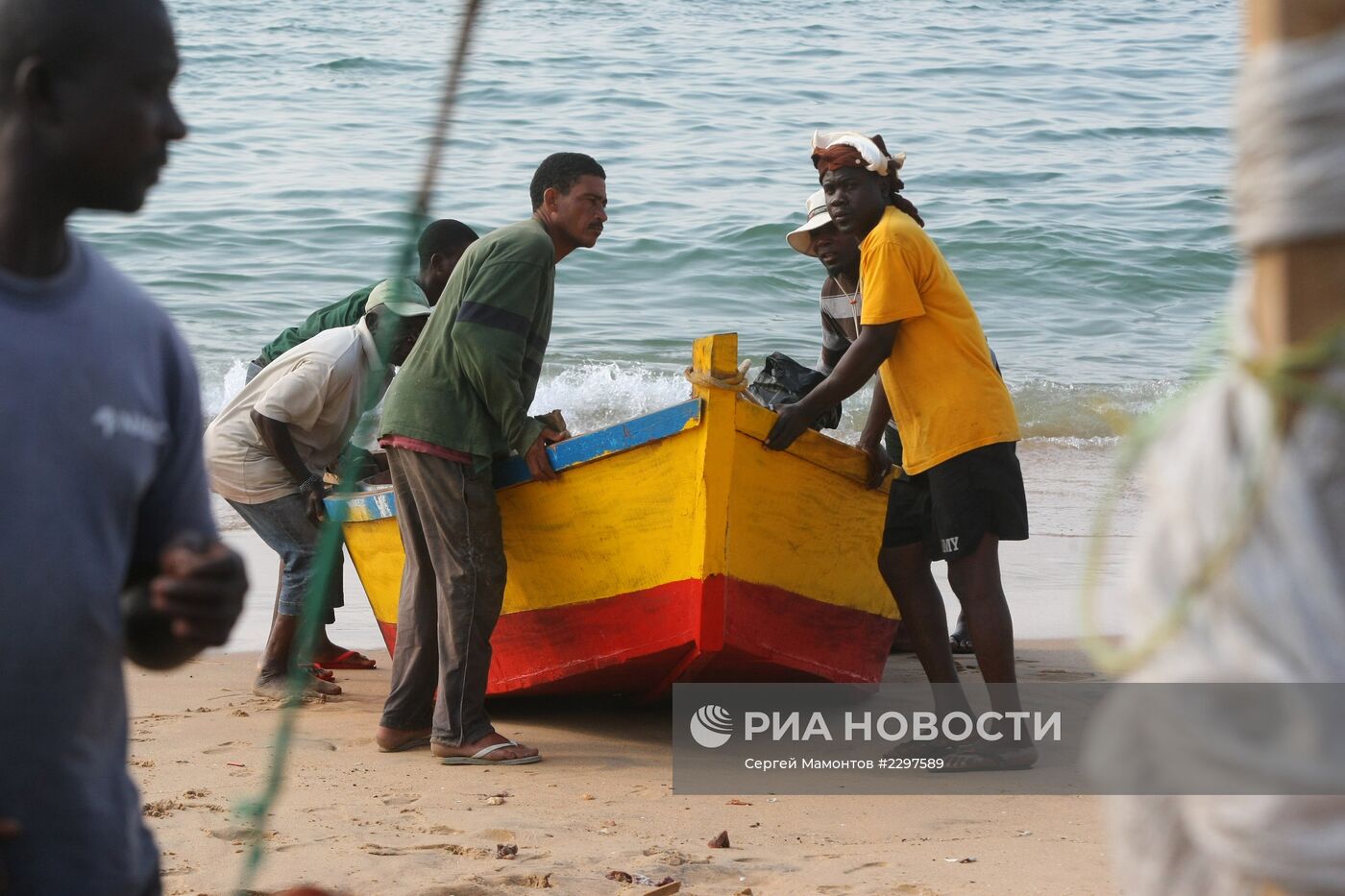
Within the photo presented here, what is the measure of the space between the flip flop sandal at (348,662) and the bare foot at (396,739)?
1236 millimetres

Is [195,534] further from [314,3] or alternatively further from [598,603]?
[314,3]

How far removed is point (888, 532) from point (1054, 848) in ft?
4.54

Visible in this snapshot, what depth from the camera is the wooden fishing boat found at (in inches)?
200

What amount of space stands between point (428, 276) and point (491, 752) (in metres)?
1.98

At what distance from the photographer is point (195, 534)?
1867 millimetres

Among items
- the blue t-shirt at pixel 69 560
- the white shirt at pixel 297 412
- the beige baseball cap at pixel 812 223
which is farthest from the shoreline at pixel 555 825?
the blue t-shirt at pixel 69 560

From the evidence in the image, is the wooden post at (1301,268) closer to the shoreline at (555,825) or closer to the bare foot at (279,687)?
the shoreline at (555,825)

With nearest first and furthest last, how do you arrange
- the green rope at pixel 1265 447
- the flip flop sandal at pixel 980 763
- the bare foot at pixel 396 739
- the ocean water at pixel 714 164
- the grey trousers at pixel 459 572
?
the green rope at pixel 1265 447 → the flip flop sandal at pixel 980 763 → the grey trousers at pixel 459 572 → the bare foot at pixel 396 739 → the ocean water at pixel 714 164

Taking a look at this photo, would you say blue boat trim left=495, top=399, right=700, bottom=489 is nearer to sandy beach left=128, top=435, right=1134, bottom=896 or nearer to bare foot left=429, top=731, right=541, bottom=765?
bare foot left=429, top=731, right=541, bottom=765

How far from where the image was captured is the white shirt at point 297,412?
19.2 ft

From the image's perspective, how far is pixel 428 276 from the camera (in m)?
6.09

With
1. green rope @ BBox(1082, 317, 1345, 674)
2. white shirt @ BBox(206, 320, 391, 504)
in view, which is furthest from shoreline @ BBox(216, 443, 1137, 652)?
green rope @ BBox(1082, 317, 1345, 674)

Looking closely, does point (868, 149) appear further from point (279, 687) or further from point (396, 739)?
point (279, 687)

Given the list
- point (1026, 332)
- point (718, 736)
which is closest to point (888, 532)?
point (718, 736)
